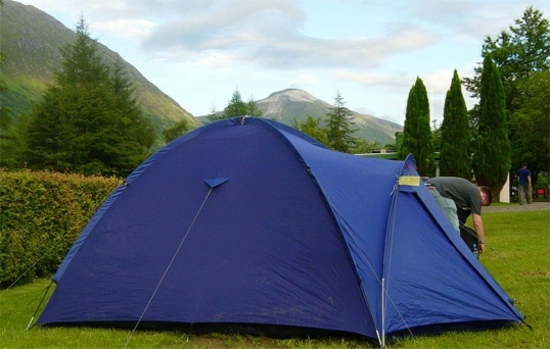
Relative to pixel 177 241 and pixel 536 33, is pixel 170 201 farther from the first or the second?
pixel 536 33

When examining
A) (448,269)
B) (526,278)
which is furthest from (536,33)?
(448,269)

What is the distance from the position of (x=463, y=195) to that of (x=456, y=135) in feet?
78.3

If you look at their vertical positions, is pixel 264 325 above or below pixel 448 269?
below

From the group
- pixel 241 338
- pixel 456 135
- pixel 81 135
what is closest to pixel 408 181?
pixel 241 338

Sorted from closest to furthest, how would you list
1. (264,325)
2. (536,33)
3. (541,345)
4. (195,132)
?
(541,345) < (264,325) < (195,132) < (536,33)

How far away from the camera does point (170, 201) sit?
5.66 m

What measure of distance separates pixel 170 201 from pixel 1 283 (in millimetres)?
4592

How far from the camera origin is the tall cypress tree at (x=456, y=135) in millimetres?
29625

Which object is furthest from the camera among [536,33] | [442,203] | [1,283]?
[536,33]

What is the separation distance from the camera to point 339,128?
6047cm

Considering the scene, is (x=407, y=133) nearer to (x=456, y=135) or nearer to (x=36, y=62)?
(x=456, y=135)

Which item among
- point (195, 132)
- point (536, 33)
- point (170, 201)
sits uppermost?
point (536, 33)

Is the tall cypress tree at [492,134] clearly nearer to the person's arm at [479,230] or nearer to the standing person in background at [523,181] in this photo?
the standing person in background at [523,181]

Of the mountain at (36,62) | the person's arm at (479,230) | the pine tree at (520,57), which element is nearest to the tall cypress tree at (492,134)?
the pine tree at (520,57)
